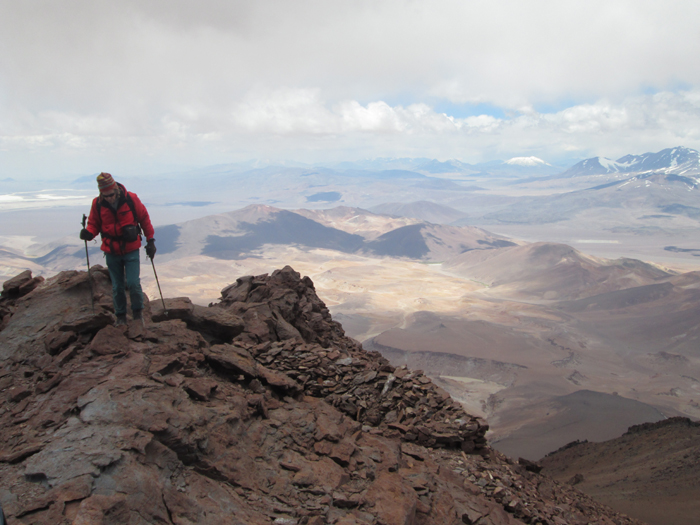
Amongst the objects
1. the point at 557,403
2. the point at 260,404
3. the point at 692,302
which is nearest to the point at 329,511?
the point at 260,404

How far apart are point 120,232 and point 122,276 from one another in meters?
0.73

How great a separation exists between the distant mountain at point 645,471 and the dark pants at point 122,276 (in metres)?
13.4

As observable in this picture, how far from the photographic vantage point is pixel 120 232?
20.7 ft

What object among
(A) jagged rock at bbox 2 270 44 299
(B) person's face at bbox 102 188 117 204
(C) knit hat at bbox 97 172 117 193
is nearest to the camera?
(C) knit hat at bbox 97 172 117 193

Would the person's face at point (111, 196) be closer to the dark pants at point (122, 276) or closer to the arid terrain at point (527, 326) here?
the dark pants at point (122, 276)

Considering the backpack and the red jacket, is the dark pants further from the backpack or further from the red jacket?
the backpack

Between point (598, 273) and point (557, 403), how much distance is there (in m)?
62.5

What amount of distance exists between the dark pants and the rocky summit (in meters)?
0.33

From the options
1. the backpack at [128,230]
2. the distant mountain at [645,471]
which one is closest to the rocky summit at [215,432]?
the backpack at [128,230]

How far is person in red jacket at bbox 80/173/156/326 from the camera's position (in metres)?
6.21

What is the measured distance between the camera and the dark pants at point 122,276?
257 inches

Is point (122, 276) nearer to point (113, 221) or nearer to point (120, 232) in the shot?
point (120, 232)

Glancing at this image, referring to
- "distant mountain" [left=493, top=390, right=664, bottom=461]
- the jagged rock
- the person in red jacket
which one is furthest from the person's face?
"distant mountain" [left=493, top=390, right=664, bottom=461]

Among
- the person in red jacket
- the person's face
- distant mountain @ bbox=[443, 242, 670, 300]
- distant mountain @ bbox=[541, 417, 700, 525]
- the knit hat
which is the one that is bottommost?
distant mountain @ bbox=[443, 242, 670, 300]
